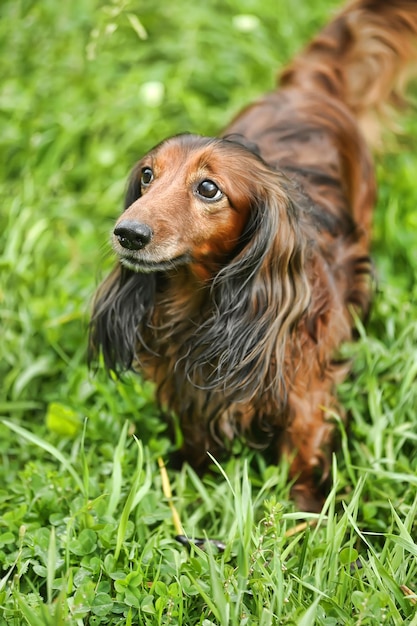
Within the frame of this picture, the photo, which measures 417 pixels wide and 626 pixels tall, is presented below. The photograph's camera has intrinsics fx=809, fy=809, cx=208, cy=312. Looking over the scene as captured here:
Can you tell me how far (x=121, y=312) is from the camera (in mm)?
2885

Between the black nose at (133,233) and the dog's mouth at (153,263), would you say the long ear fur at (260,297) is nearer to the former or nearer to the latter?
the dog's mouth at (153,263)

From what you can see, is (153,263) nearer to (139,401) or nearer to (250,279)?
(250,279)

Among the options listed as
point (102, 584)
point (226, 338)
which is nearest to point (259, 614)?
point (102, 584)

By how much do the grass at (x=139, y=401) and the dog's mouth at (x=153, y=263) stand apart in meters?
0.48

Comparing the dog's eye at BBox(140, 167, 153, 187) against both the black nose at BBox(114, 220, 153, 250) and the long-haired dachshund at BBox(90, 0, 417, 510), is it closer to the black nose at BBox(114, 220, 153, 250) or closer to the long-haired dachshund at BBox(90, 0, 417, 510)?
the long-haired dachshund at BBox(90, 0, 417, 510)

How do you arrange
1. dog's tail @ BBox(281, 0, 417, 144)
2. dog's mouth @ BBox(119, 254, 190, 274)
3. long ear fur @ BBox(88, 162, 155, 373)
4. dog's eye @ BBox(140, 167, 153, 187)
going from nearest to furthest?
dog's mouth @ BBox(119, 254, 190, 274) → dog's eye @ BBox(140, 167, 153, 187) → long ear fur @ BBox(88, 162, 155, 373) → dog's tail @ BBox(281, 0, 417, 144)

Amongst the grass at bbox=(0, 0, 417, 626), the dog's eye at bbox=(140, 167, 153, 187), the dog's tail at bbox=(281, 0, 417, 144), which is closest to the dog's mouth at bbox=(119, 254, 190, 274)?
the dog's eye at bbox=(140, 167, 153, 187)

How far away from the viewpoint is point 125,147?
14.5 ft

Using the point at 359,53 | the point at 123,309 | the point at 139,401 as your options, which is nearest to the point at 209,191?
the point at 123,309

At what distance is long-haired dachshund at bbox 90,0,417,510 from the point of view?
A: 8.21 feet

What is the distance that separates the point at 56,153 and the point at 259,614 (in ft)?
9.20

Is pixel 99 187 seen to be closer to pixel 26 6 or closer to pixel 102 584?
pixel 26 6

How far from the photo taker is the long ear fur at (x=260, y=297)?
254cm

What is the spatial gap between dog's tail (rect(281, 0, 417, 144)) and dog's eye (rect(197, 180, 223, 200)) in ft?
4.92
